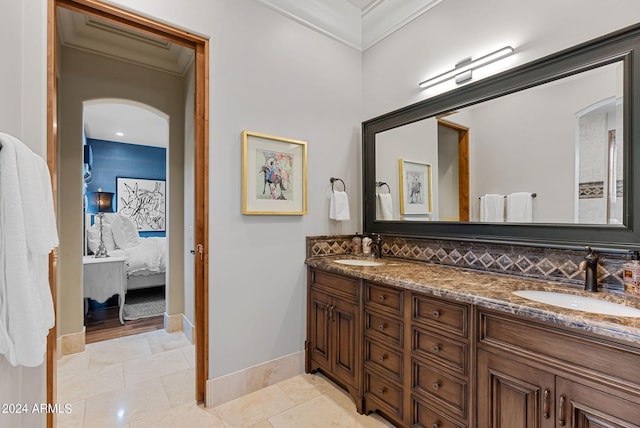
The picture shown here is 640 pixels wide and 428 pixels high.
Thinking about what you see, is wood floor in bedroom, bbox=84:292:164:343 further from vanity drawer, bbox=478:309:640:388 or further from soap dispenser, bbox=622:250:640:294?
soap dispenser, bbox=622:250:640:294

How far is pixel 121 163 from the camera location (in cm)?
637

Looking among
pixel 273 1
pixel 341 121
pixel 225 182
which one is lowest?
pixel 225 182

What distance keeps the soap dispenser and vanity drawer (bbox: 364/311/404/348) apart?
1.01 meters

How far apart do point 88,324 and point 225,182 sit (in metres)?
2.88

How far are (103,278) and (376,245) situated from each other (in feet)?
10.2

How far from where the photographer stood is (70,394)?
205cm

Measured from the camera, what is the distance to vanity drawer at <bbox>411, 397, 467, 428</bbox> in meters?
1.38

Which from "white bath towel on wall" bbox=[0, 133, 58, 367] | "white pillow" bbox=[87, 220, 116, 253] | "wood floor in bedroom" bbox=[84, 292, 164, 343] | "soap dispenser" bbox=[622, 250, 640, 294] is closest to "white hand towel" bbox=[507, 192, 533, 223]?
"soap dispenser" bbox=[622, 250, 640, 294]

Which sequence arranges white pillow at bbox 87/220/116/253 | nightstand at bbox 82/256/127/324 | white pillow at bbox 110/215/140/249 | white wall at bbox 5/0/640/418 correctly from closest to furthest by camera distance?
1. white wall at bbox 5/0/640/418
2. nightstand at bbox 82/256/127/324
3. white pillow at bbox 87/220/116/253
4. white pillow at bbox 110/215/140/249

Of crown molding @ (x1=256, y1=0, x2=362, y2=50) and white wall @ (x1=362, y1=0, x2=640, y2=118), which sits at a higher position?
crown molding @ (x1=256, y1=0, x2=362, y2=50)

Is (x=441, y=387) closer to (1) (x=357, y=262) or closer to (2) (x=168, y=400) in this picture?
(1) (x=357, y=262)

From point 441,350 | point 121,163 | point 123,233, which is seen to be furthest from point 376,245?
point 121,163

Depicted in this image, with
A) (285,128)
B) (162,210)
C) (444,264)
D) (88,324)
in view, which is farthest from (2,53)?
(162,210)

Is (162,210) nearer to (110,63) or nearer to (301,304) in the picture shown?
(110,63)
